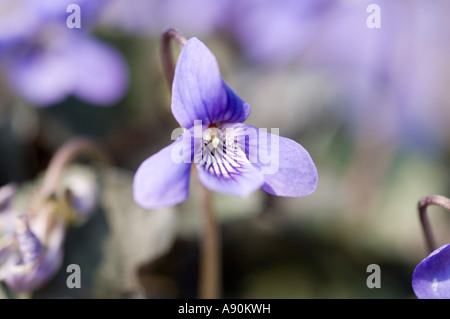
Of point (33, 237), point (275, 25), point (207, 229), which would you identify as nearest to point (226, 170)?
point (207, 229)

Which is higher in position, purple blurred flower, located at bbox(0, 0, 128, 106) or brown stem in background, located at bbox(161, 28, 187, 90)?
purple blurred flower, located at bbox(0, 0, 128, 106)

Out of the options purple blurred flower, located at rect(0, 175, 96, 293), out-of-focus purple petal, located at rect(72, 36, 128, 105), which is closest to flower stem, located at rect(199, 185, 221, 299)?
purple blurred flower, located at rect(0, 175, 96, 293)

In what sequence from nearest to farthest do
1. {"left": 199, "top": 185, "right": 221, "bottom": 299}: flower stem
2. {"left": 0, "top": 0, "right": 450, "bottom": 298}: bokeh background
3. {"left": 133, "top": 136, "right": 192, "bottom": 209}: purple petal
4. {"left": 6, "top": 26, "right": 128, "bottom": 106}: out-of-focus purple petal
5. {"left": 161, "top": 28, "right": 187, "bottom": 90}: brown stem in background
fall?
{"left": 133, "top": 136, "right": 192, "bottom": 209}: purple petal → {"left": 161, "top": 28, "right": 187, "bottom": 90}: brown stem in background → {"left": 199, "top": 185, "right": 221, "bottom": 299}: flower stem → {"left": 0, "top": 0, "right": 450, "bottom": 298}: bokeh background → {"left": 6, "top": 26, "right": 128, "bottom": 106}: out-of-focus purple petal

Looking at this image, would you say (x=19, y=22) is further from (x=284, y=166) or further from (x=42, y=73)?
(x=284, y=166)

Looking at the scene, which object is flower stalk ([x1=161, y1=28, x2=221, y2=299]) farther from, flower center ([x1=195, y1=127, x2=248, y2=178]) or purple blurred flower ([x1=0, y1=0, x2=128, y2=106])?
purple blurred flower ([x1=0, y1=0, x2=128, y2=106])

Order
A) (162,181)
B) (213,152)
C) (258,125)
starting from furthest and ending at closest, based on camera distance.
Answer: (258,125), (213,152), (162,181)
